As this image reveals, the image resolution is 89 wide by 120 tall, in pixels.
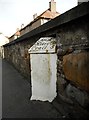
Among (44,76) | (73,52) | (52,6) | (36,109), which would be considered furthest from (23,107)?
(52,6)

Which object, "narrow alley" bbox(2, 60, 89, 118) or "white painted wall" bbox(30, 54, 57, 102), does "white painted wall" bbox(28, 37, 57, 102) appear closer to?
"white painted wall" bbox(30, 54, 57, 102)

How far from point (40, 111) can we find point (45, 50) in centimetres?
153

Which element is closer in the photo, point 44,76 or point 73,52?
point 73,52

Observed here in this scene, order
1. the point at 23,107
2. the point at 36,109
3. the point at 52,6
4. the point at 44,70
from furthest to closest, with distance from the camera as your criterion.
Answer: the point at 52,6
the point at 44,70
the point at 23,107
the point at 36,109

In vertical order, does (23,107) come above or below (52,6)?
below

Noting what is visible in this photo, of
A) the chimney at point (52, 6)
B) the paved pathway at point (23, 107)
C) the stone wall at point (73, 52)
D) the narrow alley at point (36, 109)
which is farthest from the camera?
the chimney at point (52, 6)

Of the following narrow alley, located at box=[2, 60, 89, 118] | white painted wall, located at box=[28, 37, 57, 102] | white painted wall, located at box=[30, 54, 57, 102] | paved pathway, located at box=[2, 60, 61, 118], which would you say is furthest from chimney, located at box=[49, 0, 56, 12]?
white painted wall, located at box=[30, 54, 57, 102]

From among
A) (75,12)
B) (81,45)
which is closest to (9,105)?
(81,45)

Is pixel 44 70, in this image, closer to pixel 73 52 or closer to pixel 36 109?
pixel 36 109

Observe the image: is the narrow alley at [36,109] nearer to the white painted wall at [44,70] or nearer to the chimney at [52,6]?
the white painted wall at [44,70]

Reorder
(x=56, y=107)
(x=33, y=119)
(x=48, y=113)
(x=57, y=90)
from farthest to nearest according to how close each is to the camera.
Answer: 1. (x=57, y=90)
2. (x=56, y=107)
3. (x=48, y=113)
4. (x=33, y=119)

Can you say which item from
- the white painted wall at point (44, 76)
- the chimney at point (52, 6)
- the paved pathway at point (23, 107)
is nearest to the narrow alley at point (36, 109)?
the paved pathway at point (23, 107)

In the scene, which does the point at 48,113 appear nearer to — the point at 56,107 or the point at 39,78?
the point at 56,107

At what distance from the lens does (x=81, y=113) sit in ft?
11.5
